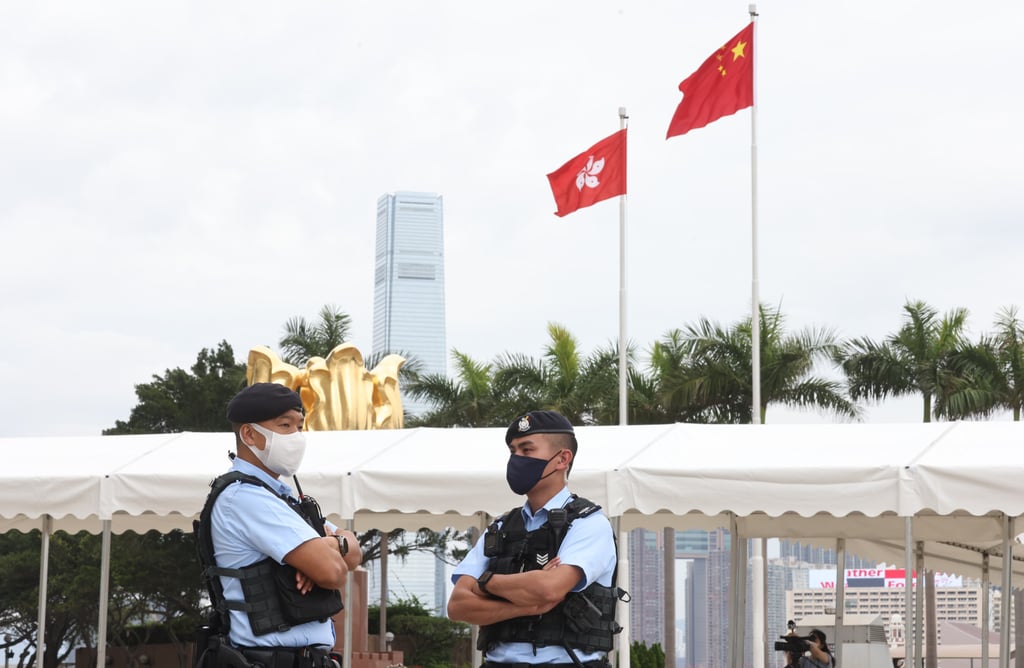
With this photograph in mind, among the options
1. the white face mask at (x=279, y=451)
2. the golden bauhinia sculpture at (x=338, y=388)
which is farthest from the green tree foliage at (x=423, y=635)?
the white face mask at (x=279, y=451)

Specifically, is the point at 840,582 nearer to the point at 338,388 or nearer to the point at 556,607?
the point at 338,388

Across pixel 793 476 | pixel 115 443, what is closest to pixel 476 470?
pixel 793 476

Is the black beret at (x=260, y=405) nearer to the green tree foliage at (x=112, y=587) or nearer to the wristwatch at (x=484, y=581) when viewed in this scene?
the wristwatch at (x=484, y=581)

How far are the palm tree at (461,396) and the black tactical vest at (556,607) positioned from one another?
33810 millimetres

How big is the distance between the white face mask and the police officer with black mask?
72 centimetres

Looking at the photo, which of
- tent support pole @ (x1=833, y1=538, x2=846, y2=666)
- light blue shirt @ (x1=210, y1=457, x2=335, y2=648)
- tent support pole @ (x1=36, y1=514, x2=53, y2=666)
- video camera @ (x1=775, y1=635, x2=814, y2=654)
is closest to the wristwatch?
light blue shirt @ (x1=210, y1=457, x2=335, y2=648)

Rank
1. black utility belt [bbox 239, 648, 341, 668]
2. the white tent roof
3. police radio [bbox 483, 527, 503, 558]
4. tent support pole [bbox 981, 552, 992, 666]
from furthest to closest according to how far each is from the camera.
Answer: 1. tent support pole [bbox 981, 552, 992, 666]
2. the white tent roof
3. police radio [bbox 483, 527, 503, 558]
4. black utility belt [bbox 239, 648, 341, 668]

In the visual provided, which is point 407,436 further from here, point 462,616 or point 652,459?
point 462,616

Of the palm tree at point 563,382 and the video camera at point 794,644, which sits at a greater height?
the palm tree at point 563,382

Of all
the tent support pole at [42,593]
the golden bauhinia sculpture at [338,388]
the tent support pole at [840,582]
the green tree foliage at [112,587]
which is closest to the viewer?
the tent support pole at [42,593]

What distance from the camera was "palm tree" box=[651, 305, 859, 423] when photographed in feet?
111

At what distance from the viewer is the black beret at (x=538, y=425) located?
15.5ft

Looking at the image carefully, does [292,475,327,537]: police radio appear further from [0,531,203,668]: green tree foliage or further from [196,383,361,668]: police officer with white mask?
[0,531,203,668]: green tree foliage

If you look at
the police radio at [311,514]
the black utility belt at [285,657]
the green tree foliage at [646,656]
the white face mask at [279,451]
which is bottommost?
the green tree foliage at [646,656]
